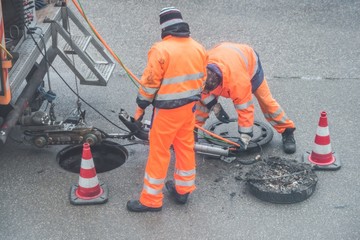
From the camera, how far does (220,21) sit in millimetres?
9844

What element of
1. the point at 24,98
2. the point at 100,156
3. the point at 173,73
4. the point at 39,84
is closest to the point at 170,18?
the point at 173,73

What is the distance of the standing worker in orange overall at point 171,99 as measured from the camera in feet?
15.6

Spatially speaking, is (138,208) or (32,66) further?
(32,66)

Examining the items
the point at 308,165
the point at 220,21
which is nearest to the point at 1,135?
the point at 308,165

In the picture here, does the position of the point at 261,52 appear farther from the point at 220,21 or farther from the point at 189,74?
the point at 189,74

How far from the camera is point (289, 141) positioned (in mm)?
6227

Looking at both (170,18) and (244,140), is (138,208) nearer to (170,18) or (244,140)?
(244,140)

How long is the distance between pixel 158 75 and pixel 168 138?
0.58 m

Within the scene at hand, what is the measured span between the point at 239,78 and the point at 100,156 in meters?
1.94

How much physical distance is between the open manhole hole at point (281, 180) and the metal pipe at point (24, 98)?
2.31m

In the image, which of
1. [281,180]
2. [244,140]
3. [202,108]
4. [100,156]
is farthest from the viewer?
[100,156]

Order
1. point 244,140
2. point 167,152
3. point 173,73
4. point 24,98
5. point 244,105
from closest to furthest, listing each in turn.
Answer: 1. point 173,73
2. point 167,152
3. point 244,105
4. point 244,140
5. point 24,98

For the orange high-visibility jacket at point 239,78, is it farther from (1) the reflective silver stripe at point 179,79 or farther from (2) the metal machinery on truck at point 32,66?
(2) the metal machinery on truck at point 32,66

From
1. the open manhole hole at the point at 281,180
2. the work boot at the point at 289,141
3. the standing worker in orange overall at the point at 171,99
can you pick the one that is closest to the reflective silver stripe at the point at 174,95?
the standing worker in orange overall at the point at 171,99
